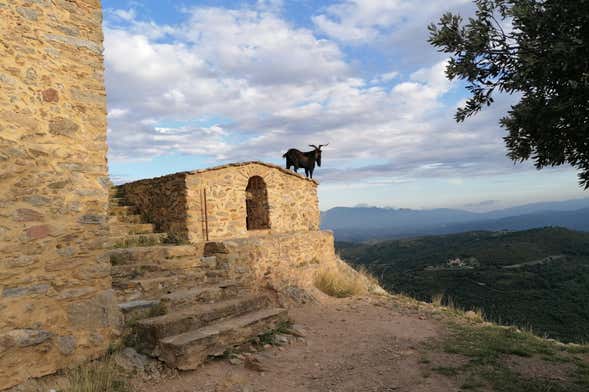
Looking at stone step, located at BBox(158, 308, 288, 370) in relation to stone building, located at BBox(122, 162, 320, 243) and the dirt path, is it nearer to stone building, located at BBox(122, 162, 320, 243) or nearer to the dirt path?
the dirt path

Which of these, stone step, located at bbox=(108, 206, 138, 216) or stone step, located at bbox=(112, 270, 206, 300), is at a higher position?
stone step, located at bbox=(108, 206, 138, 216)

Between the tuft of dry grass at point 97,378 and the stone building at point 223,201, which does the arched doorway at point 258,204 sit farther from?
the tuft of dry grass at point 97,378

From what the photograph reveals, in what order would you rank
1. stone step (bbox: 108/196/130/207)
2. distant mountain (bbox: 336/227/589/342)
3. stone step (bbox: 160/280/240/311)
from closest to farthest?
stone step (bbox: 160/280/240/311) → stone step (bbox: 108/196/130/207) → distant mountain (bbox: 336/227/589/342)

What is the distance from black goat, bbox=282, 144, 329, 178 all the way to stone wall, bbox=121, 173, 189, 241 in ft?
19.6

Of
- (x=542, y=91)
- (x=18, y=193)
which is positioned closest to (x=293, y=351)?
(x=18, y=193)

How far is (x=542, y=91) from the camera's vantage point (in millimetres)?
4047

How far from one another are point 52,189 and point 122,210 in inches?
275

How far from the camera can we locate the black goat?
1559 centimetres

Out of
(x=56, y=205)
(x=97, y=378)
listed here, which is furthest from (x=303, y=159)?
(x=97, y=378)

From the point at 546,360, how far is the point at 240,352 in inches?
177

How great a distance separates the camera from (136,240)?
8.82 metres

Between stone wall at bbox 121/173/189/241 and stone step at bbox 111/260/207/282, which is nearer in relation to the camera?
stone step at bbox 111/260/207/282

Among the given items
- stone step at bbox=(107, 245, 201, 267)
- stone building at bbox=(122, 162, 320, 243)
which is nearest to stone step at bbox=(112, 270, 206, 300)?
stone step at bbox=(107, 245, 201, 267)

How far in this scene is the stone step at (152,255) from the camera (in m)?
6.95
